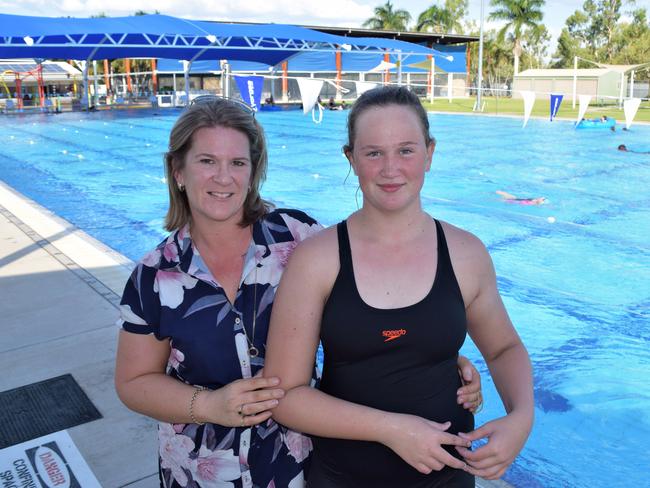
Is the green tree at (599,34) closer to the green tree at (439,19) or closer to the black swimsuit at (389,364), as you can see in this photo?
the green tree at (439,19)

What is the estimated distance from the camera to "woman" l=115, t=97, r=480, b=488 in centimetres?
155

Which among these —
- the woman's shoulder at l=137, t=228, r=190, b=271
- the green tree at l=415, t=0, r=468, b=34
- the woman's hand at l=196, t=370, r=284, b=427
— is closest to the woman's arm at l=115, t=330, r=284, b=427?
the woman's hand at l=196, t=370, r=284, b=427

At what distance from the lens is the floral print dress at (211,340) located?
5.10 ft

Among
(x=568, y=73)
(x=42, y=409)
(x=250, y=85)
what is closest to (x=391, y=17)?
(x=568, y=73)

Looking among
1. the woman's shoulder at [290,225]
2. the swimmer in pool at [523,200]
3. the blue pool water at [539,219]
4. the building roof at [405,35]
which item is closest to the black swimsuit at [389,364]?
the woman's shoulder at [290,225]

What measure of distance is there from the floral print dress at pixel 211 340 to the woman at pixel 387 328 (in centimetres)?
14

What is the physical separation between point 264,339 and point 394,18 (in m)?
61.0

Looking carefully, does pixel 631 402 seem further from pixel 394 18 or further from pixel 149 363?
pixel 394 18

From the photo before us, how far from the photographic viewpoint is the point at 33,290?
4.86 m

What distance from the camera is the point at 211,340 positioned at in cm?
156

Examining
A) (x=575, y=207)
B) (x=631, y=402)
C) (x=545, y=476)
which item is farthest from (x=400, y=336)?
(x=575, y=207)

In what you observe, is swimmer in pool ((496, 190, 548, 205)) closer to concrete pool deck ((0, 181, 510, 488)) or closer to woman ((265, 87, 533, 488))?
concrete pool deck ((0, 181, 510, 488))

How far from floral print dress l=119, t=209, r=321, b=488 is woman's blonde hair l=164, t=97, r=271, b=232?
0.12m

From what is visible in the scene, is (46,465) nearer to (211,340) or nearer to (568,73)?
(211,340)
